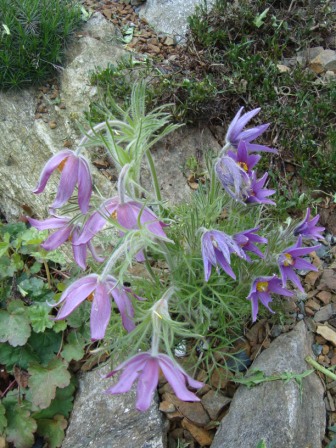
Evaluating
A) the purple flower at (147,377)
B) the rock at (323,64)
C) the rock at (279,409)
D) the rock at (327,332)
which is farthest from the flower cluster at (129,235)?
the rock at (323,64)

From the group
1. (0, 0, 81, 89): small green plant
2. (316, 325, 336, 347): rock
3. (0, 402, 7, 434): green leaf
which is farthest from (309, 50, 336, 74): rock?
(0, 402, 7, 434): green leaf

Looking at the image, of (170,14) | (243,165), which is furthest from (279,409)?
(170,14)

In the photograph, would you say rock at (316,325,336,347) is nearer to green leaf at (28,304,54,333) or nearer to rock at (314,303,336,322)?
rock at (314,303,336,322)

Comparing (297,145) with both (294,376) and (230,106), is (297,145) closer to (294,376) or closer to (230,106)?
(230,106)

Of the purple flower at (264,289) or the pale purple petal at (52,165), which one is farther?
the purple flower at (264,289)

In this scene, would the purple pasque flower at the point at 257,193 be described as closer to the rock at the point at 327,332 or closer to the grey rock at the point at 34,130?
the rock at the point at 327,332

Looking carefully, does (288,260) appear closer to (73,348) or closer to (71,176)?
(71,176)
